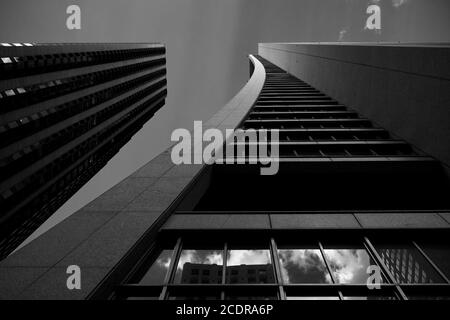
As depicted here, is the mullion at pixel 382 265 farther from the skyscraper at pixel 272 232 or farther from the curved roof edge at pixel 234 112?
the curved roof edge at pixel 234 112

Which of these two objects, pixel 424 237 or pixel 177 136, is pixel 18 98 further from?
pixel 424 237

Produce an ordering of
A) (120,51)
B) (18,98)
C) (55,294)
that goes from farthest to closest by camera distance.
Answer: (120,51) < (18,98) < (55,294)

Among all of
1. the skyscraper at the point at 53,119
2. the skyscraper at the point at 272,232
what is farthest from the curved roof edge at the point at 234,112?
the skyscraper at the point at 53,119

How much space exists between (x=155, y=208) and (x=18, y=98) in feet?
279

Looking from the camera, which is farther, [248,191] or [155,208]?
[248,191]

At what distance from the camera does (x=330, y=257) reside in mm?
9820

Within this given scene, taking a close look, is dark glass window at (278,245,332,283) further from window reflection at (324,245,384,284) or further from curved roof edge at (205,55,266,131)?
curved roof edge at (205,55,266,131)

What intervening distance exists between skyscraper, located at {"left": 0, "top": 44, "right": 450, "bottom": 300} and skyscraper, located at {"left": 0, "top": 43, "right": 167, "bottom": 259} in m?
75.1

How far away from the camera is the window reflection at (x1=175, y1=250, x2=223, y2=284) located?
8.95m

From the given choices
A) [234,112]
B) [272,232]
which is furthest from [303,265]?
[234,112]

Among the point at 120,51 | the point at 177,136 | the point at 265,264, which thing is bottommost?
the point at 265,264

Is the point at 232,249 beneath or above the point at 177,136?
beneath

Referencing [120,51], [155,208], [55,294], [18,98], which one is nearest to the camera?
[55,294]

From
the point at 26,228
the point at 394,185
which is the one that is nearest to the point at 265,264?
the point at 394,185
